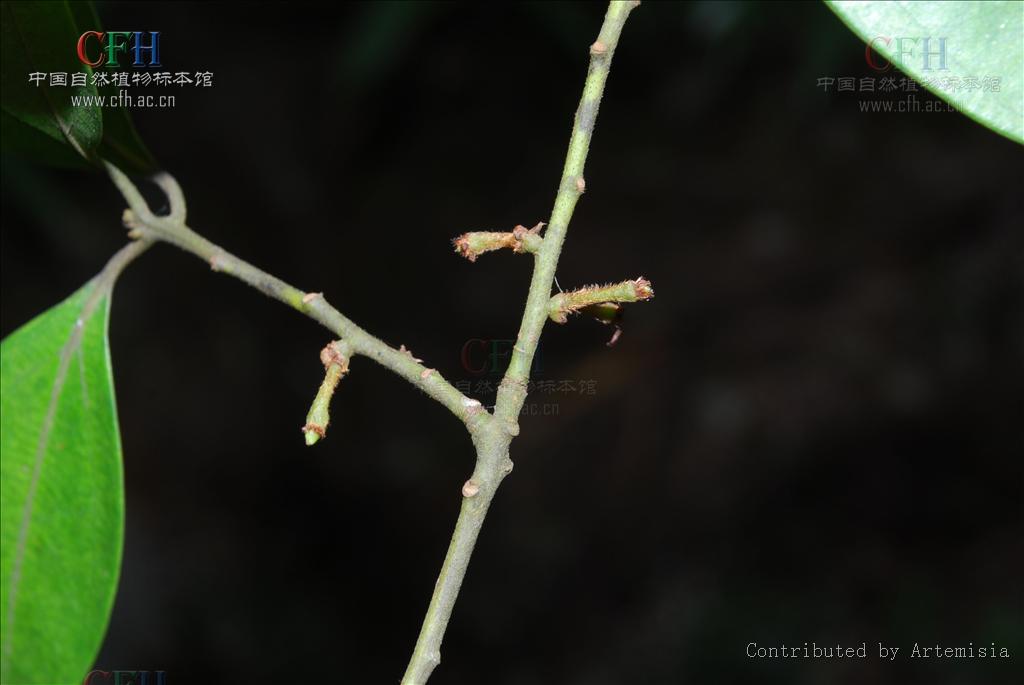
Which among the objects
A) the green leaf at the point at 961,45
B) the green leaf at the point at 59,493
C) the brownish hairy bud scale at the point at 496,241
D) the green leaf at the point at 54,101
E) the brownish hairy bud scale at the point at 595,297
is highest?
the green leaf at the point at 54,101

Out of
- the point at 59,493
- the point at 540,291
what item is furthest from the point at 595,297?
the point at 59,493

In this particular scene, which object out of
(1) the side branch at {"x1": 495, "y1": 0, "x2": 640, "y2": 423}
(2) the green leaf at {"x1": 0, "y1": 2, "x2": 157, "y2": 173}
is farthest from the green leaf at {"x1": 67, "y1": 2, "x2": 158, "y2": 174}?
(1) the side branch at {"x1": 495, "y1": 0, "x2": 640, "y2": 423}

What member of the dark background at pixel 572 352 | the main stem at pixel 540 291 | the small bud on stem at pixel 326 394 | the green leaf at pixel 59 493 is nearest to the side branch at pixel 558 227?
the main stem at pixel 540 291

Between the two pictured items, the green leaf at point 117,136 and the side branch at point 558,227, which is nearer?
the side branch at point 558,227

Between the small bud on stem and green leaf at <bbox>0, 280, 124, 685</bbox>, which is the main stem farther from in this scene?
green leaf at <bbox>0, 280, 124, 685</bbox>

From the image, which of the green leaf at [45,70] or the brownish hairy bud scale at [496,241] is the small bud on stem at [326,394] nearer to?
the brownish hairy bud scale at [496,241]

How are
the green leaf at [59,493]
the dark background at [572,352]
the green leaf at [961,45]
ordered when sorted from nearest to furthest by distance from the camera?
1. the green leaf at [961,45]
2. the green leaf at [59,493]
3. the dark background at [572,352]

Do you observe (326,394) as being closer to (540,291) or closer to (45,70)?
(540,291)
